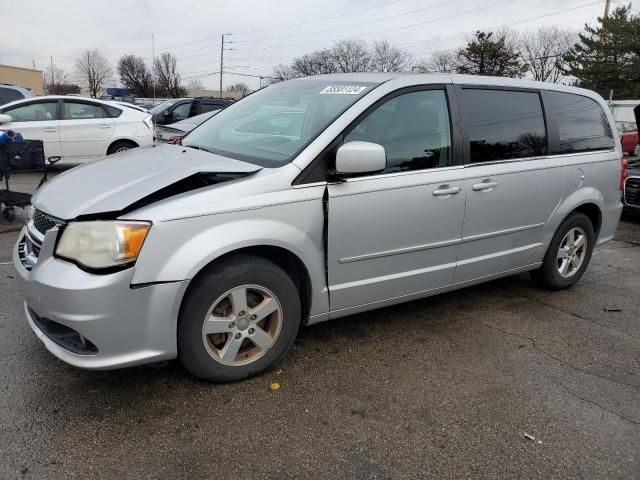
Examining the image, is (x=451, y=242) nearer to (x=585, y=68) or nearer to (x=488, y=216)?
(x=488, y=216)

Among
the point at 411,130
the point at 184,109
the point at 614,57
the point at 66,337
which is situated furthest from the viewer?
the point at 614,57

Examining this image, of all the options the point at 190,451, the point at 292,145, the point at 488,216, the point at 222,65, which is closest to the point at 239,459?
the point at 190,451

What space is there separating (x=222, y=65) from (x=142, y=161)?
73387mm

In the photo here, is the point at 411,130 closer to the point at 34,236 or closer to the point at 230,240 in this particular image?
the point at 230,240

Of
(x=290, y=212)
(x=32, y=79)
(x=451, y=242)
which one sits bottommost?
(x=451, y=242)

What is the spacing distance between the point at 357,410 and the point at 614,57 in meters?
45.7

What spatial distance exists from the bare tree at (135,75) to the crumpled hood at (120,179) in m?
84.1

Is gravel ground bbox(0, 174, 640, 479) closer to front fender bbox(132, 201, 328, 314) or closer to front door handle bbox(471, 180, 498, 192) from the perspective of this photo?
front fender bbox(132, 201, 328, 314)

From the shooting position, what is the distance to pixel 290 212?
292 centimetres

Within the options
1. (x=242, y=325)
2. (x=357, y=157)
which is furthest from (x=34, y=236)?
(x=357, y=157)

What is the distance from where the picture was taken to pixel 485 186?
3.76 meters

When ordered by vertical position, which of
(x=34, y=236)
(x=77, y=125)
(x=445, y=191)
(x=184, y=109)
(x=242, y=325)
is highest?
(x=184, y=109)

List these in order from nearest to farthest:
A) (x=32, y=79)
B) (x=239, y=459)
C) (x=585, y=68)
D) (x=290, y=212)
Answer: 1. (x=239, y=459)
2. (x=290, y=212)
3. (x=585, y=68)
4. (x=32, y=79)

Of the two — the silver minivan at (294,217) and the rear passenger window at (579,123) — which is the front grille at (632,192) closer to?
the rear passenger window at (579,123)
